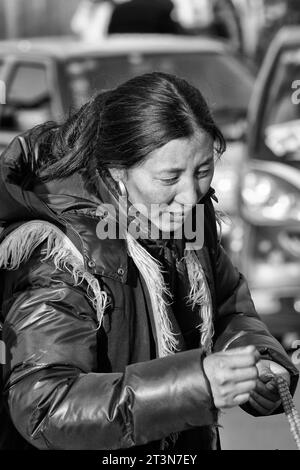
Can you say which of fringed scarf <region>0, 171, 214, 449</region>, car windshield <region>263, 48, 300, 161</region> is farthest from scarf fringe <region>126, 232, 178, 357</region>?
car windshield <region>263, 48, 300, 161</region>

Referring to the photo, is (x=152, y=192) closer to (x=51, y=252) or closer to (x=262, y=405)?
(x=51, y=252)

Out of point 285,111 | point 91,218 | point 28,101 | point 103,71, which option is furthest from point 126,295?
point 28,101

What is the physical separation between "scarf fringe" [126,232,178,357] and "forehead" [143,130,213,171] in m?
0.17

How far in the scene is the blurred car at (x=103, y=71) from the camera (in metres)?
6.93

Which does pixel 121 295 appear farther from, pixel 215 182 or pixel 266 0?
pixel 266 0

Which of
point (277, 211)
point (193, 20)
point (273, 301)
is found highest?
point (193, 20)

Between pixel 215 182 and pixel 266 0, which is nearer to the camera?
pixel 215 182

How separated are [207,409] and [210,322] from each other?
0.46 m

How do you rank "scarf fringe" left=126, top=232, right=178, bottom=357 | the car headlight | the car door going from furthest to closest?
the car door
the car headlight
"scarf fringe" left=126, top=232, right=178, bottom=357

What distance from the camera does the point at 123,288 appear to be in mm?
2168

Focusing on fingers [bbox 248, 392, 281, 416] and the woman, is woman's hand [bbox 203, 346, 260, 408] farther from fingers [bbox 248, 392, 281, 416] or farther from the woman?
fingers [bbox 248, 392, 281, 416]

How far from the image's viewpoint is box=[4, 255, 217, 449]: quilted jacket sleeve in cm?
196

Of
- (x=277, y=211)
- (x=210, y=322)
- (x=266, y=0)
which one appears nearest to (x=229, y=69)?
(x=266, y=0)

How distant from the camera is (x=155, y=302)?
2.20 m
